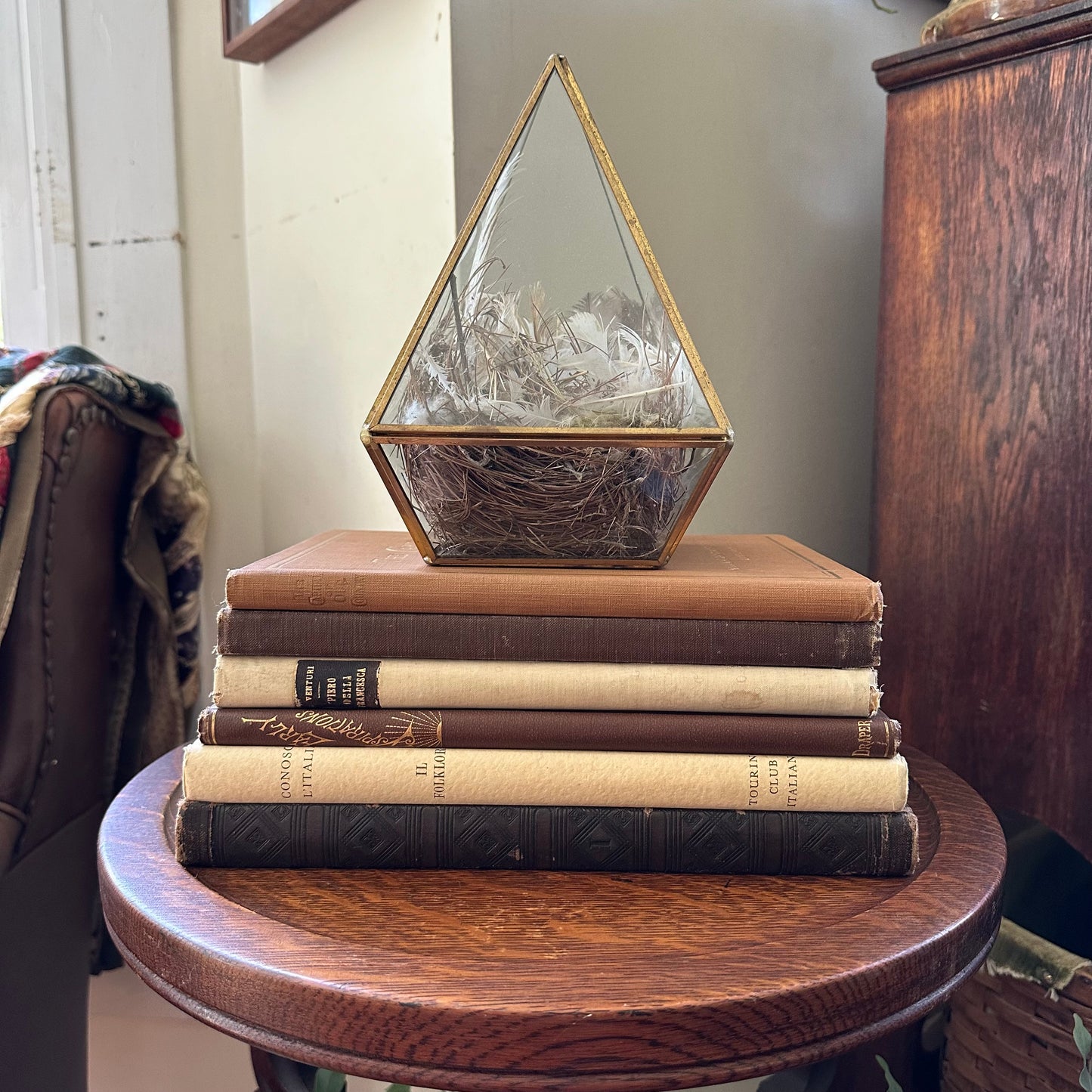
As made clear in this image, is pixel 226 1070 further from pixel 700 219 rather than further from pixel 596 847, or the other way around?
pixel 700 219

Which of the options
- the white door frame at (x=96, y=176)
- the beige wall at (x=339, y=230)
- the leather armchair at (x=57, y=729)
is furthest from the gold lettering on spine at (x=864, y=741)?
the white door frame at (x=96, y=176)

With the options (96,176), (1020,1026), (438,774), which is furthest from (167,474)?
(1020,1026)

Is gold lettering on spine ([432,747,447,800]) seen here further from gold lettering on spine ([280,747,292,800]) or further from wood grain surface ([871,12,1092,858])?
wood grain surface ([871,12,1092,858])

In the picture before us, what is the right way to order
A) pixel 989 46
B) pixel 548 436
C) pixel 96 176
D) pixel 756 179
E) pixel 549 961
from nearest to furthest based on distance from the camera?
pixel 549 961
pixel 548 436
pixel 989 46
pixel 756 179
pixel 96 176

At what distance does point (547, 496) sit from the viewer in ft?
1.63

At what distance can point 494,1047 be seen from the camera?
1.07ft

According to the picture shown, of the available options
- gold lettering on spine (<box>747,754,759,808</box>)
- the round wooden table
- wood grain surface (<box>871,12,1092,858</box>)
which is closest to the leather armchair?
the round wooden table

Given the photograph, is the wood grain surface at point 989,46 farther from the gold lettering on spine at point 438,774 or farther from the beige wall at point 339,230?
the gold lettering on spine at point 438,774

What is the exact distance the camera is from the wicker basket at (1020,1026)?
67 centimetres

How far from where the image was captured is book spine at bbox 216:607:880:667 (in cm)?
45

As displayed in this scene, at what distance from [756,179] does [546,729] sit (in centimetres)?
65

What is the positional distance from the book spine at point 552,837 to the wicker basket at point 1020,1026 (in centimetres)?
35

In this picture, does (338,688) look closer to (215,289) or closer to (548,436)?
(548,436)

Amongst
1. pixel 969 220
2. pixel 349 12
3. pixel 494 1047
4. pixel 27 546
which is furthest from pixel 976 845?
pixel 349 12
